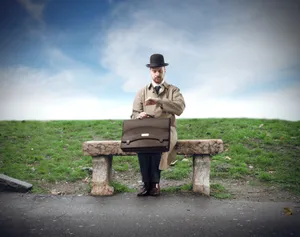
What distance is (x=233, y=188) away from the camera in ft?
18.8

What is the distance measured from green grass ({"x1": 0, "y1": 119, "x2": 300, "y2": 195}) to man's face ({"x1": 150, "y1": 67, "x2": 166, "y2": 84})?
241 centimetres

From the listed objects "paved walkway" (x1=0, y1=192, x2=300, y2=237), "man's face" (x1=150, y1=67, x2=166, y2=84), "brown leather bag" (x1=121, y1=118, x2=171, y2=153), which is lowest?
"paved walkway" (x1=0, y1=192, x2=300, y2=237)

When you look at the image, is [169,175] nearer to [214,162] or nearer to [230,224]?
[214,162]

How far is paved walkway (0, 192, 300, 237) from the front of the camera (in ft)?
11.4

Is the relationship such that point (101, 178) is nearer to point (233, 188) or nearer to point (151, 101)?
point (151, 101)

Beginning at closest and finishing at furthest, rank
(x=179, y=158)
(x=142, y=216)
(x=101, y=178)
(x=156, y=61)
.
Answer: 1. (x=142, y=216)
2. (x=156, y=61)
3. (x=101, y=178)
4. (x=179, y=158)

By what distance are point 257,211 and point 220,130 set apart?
577 cm

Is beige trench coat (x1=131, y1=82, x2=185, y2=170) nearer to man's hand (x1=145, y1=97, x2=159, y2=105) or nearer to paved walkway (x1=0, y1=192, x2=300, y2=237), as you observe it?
man's hand (x1=145, y1=97, x2=159, y2=105)

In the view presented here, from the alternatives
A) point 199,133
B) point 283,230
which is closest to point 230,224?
point 283,230

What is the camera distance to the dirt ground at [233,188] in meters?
5.17

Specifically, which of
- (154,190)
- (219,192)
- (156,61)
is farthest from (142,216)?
(156,61)

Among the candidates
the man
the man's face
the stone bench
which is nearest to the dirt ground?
the stone bench

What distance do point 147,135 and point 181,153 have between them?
38.1 inches

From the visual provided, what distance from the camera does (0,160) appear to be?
7777 millimetres
